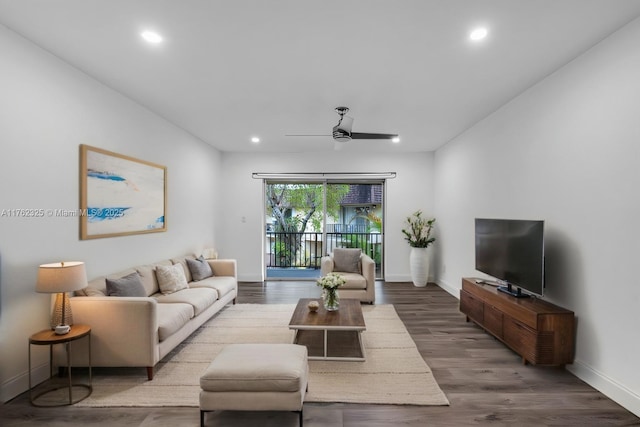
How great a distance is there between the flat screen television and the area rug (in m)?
1.22

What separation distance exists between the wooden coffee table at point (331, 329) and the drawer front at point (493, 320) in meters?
1.39

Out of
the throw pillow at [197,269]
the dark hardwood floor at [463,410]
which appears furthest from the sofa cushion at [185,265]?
the dark hardwood floor at [463,410]

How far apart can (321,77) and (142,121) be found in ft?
7.70

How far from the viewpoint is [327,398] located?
2.44 meters

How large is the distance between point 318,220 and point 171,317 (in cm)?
420

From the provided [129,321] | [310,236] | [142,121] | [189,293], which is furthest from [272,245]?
[129,321]

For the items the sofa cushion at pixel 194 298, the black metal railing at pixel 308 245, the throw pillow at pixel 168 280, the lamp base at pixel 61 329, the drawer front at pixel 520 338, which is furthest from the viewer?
the black metal railing at pixel 308 245

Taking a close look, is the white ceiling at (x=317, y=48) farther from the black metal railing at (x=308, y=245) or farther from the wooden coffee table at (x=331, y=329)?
the black metal railing at (x=308, y=245)

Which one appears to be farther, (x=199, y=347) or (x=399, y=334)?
(x=399, y=334)

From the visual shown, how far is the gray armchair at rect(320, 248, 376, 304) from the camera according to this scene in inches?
190

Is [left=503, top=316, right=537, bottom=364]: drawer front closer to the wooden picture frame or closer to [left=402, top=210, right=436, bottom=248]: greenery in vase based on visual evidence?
[left=402, top=210, right=436, bottom=248]: greenery in vase

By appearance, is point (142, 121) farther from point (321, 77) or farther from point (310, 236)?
point (310, 236)

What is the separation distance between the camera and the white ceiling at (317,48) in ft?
6.81

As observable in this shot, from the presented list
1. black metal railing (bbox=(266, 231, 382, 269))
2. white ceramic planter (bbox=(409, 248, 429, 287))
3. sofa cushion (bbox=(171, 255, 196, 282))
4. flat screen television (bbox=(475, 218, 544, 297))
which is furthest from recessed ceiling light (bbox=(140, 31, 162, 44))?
white ceramic planter (bbox=(409, 248, 429, 287))
